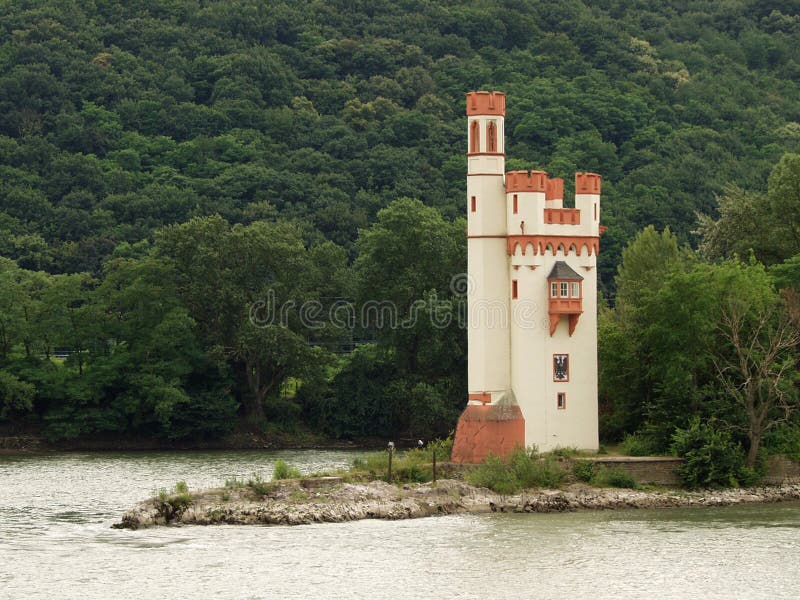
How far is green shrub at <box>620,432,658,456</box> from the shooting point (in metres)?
60.0

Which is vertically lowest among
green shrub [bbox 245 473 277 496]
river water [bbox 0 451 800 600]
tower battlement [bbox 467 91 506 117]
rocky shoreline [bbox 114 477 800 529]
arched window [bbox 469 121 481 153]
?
river water [bbox 0 451 800 600]

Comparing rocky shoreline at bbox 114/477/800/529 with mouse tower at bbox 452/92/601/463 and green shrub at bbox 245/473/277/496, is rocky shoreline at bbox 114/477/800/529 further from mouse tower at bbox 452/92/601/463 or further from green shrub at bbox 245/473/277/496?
mouse tower at bbox 452/92/601/463

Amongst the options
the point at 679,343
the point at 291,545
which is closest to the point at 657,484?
the point at 679,343

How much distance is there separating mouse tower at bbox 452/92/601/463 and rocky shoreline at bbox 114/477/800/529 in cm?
259

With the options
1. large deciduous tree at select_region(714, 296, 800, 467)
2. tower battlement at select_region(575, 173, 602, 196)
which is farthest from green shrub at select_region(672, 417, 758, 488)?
tower battlement at select_region(575, 173, 602, 196)

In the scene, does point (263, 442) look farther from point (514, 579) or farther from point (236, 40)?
point (236, 40)

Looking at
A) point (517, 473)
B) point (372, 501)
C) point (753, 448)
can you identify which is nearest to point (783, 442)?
point (753, 448)

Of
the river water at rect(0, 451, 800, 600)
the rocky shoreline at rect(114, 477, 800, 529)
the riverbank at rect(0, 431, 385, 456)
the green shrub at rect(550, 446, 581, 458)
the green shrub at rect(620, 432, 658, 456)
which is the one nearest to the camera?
the river water at rect(0, 451, 800, 600)

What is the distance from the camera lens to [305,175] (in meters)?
114

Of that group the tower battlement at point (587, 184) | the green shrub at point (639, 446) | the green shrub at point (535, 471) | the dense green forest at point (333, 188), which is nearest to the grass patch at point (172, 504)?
the green shrub at point (535, 471)

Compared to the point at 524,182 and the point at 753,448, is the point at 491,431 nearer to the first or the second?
the point at 524,182

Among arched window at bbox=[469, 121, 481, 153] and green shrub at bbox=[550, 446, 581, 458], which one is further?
arched window at bbox=[469, 121, 481, 153]

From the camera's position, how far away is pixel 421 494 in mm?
55375

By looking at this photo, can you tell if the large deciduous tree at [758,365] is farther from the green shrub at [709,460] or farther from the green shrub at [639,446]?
the green shrub at [639,446]
